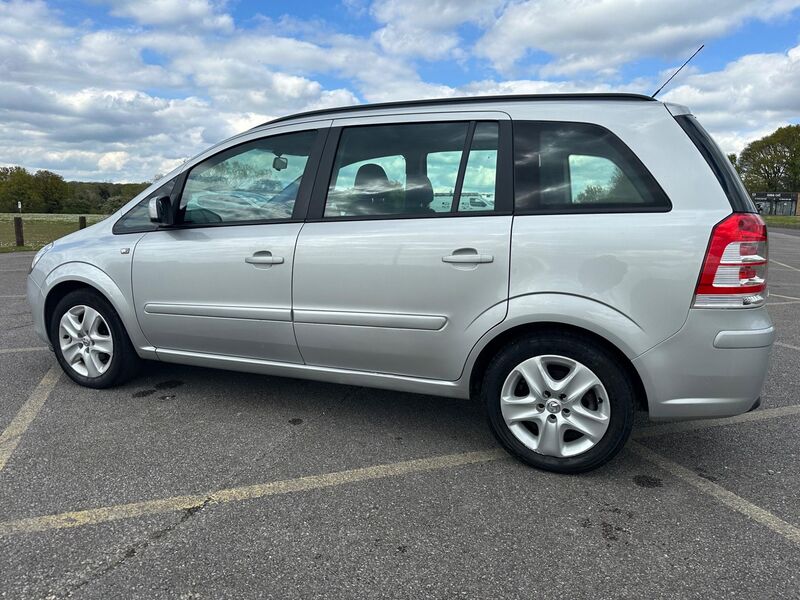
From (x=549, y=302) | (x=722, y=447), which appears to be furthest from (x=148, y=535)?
(x=722, y=447)

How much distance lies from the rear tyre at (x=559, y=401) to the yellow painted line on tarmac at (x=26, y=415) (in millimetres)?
2466

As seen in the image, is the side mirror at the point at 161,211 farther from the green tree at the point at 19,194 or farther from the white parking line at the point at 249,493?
the green tree at the point at 19,194

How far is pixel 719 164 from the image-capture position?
2533mm

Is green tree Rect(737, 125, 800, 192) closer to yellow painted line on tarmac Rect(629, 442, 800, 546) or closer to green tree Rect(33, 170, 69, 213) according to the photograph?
yellow painted line on tarmac Rect(629, 442, 800, 546)

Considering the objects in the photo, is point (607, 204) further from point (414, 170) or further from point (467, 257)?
point (414, 170)

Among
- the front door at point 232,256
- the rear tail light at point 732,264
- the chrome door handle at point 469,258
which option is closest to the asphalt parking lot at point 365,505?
the front door at point 232,256

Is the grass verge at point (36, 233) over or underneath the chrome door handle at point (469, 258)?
underneath

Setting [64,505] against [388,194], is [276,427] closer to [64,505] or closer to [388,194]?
[64,505]

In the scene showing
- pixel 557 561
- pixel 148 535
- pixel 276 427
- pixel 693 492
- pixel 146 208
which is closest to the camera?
pixel 557 561

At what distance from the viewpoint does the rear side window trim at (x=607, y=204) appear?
8.14ft

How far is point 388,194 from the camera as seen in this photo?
306 centimetres

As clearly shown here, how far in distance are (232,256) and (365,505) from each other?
165 cm

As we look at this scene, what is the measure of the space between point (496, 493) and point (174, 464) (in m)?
1.58

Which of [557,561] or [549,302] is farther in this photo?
[549,302]
